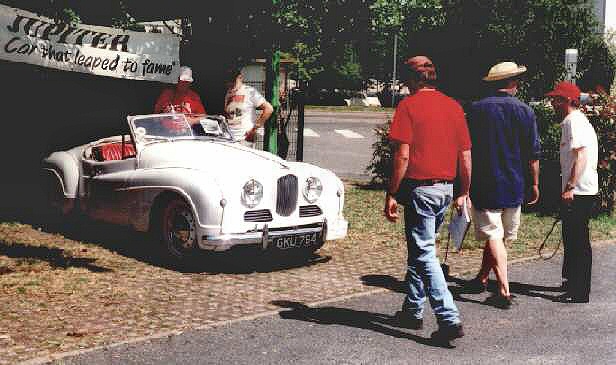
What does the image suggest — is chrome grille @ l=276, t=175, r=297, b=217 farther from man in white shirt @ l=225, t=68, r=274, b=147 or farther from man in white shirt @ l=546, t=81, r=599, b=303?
man in white shirt @ l=546, t=81, r=599, b=303

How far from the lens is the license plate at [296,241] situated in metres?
7.87

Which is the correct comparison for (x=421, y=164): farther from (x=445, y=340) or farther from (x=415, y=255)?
(x=445, y=340)

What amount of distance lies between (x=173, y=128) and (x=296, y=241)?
2.20 m

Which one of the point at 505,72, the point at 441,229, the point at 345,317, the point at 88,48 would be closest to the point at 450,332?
the point at 345,317

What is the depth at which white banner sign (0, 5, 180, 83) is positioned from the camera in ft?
36.1

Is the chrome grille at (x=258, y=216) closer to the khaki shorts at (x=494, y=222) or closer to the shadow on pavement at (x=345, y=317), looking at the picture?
the shadow on pavement at (x=345, y=317)

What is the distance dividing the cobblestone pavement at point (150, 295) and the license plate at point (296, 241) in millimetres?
290

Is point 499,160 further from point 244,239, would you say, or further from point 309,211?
point 244,239

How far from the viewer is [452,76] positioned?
39.9 m

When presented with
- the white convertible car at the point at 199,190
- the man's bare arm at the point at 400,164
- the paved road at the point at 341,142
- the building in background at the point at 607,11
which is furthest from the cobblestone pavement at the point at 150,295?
the building in background at the point at 607,11

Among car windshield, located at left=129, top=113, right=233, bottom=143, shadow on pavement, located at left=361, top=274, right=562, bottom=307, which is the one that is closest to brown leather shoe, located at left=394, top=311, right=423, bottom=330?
shadow on pavement, located at left=361, top=274, right=562, bottom=307

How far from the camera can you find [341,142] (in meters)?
26.7

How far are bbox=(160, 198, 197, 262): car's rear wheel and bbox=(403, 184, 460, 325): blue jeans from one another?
278 centimetres

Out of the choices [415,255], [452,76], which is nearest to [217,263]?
[415,255]
